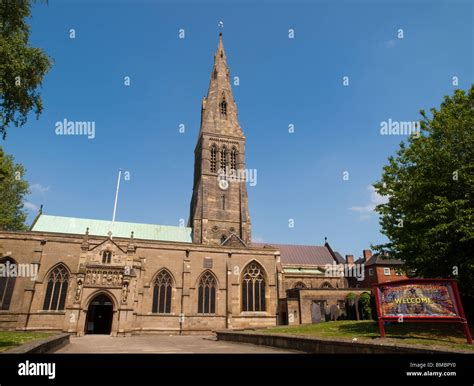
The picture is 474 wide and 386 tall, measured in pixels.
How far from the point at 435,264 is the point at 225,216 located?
28.3 metres

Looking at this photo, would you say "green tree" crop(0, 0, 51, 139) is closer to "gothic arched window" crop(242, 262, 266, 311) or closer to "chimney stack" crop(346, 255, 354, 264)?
"gothic arched window" crop(242, 262, 266, 311)

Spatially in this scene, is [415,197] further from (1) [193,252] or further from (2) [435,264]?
(1) [193,252]

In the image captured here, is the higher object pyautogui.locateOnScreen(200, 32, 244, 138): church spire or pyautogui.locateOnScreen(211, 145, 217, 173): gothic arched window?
pyautogui.locateOnScreen(200, 32, 244, 138): church spire

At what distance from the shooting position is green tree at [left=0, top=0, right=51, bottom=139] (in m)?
14.3

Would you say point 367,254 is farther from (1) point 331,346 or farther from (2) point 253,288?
(1) point 331,346

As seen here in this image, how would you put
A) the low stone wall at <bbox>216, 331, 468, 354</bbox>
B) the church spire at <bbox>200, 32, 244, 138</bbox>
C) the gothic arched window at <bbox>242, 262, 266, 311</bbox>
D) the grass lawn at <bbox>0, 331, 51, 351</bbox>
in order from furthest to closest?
the church spire at <bbox>200, 32, 244, 138</bbox>, the gothic arched window at <bbox>242, 262, 266, 311</bbox>, the grass lawn at <bbox>0, 331, 51, 351</bbox>, the low stone wall at <bbox>216, 331, 468, 354</bbox>

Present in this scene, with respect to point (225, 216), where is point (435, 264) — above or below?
below

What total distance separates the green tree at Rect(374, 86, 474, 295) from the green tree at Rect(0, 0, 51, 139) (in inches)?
805

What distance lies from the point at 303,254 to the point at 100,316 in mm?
30971

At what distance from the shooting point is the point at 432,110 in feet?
60.1

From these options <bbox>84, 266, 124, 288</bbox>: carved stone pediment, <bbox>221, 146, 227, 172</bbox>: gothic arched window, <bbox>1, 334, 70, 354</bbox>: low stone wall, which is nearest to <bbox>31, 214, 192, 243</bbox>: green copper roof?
<bbox>84, 266, 124, 288</bbox>: carved stone pediment

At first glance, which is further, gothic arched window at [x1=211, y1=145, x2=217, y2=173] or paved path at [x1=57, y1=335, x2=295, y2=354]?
gothic arched window at [x1=211, y1=145, x2=217, y2=173]
